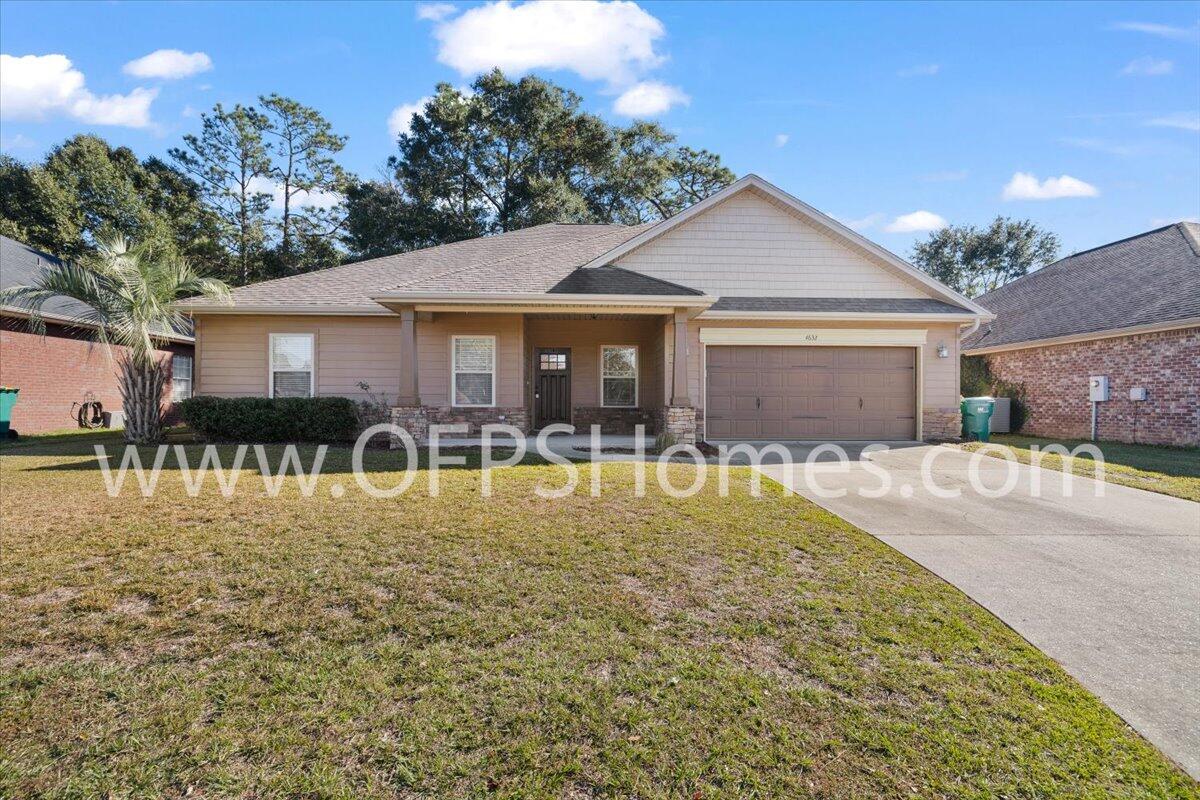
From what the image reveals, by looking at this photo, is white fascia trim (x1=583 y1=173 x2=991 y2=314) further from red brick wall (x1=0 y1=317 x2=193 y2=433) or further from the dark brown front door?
red brick wall (x1=0 y1=317 x2=193 y2=433)

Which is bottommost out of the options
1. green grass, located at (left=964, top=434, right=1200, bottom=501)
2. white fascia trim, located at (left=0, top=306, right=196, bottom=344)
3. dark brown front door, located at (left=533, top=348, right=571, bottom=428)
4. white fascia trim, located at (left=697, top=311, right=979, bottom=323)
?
green grass, located at (left=964, top=434, right=1200, bottom=501)

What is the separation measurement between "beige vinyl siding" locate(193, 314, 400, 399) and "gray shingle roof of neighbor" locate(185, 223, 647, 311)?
1.64ft

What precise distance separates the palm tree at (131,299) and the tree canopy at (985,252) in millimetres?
41115

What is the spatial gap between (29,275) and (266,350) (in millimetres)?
8981

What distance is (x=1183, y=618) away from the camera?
356 centimetres

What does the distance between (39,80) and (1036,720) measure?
1431 inches

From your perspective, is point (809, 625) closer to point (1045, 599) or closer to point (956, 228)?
point (1045, 599)

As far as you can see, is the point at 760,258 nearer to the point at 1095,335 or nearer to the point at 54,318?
the point at 1095,335

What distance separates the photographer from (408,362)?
10234 millimetres

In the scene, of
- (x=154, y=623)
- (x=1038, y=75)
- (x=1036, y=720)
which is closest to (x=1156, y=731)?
(x=1036, y=720)

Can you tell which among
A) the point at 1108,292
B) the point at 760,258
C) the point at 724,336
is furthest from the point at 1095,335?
the point at 724,336

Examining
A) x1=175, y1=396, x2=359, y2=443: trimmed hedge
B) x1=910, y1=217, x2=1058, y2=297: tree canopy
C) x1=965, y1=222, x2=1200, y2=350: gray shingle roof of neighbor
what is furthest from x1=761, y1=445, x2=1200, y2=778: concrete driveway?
x1=910, y1=217, x2=1058, y2=297: tree canopy

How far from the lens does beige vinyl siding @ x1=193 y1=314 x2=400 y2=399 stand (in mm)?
11570

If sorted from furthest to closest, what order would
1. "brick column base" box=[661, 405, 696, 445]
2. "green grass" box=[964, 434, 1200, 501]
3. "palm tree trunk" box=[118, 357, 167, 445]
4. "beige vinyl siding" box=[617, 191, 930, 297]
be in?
1. "beige vinyl siding" box=[617, 191, 930, 297]
2. "brick column base" box=[661, 405, 696, 445]
3. "palm tree trunk" box=[118, 357, 167, 445]
4. "green grass" box=[964, 434, 1200, 501]
